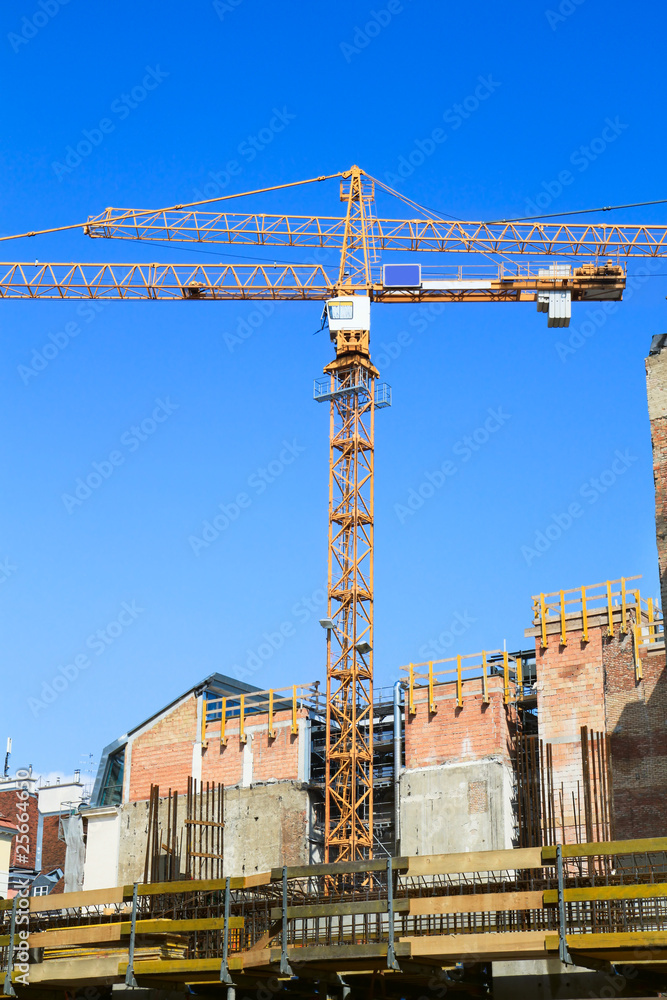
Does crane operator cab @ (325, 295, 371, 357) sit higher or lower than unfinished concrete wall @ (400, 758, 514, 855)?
higher

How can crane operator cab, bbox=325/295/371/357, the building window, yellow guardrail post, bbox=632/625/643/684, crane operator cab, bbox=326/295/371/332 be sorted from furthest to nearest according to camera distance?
crane operator cab, bbox=326/295/371/332, crane operator cab, bbox=325/295/371/357, the building window, yellow guardrail post, bbox=632/625/643/684

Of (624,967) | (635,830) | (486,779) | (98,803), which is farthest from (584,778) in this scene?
(98,803)

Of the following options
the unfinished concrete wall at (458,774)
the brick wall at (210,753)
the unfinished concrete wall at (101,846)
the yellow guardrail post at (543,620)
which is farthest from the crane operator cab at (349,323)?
the unfinished concrete wall at (101,846)

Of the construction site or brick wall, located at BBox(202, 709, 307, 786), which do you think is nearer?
the construction site

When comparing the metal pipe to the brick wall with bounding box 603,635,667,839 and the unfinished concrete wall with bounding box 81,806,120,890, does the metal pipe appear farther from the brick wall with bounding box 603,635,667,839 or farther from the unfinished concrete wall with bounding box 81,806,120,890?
the unfinished concrete wall with bounding box 81,806,120,890

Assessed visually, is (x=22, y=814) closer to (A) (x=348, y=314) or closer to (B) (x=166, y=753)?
(B) (x=166, y=753)

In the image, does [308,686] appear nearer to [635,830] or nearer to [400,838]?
[400,838]

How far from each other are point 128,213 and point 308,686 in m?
24.3

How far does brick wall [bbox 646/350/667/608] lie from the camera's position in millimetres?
27250

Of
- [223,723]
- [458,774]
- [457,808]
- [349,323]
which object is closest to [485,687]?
[458,774]

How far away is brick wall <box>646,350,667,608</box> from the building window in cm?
2953

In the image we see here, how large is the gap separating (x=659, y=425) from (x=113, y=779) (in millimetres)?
31209

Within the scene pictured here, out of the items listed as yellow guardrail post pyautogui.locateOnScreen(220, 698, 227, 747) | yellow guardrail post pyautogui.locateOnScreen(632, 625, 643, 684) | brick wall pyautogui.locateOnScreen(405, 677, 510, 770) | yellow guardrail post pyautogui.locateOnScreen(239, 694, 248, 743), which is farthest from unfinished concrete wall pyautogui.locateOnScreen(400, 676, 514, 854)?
yellow guardrail post pyautogui.locateOnScreen(220, 698, 227, 747)

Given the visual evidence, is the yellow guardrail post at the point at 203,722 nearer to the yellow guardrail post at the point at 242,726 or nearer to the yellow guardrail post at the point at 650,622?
the yellow guardrail post at the point at 242,726
